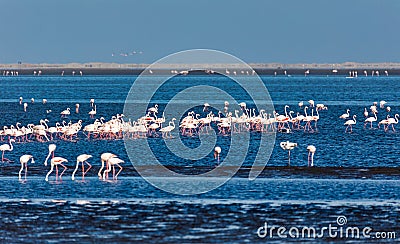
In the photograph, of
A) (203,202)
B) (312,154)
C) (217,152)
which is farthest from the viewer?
(217,152)

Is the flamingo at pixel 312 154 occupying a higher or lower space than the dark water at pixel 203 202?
higher

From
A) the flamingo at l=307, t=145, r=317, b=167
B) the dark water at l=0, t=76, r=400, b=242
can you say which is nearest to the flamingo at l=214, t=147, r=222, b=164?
the dark water at l=0, t=76, r=400, b=242

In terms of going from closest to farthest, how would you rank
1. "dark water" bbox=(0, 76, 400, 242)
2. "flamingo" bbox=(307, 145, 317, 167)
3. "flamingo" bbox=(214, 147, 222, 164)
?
"dark water" bbox=(0, 76, 400, 242) → "flamingo" bbox=(307, 145, 317, 167) → "flamingo" bbox=(214, 147, 222, 164)

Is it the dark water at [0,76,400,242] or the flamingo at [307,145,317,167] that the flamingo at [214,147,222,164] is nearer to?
the dark water at [0,76,400,242]

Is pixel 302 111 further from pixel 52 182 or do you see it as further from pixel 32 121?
pixel 52 182

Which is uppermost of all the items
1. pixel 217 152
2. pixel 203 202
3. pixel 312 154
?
pixel 217 152

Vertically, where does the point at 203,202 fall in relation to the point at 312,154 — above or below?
below

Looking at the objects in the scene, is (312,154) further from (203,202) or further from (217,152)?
(203,202)

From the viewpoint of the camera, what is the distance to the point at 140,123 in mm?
40250

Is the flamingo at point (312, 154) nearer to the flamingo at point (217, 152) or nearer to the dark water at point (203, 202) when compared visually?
the dark water at point (203, 202)

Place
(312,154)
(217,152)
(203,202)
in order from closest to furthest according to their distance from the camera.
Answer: (203,202) → (312,154) → (217,152)

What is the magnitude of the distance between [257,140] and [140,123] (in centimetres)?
517

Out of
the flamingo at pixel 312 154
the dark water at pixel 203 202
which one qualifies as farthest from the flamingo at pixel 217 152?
the flamingo at pixel 312 154

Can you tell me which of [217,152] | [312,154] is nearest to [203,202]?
[312,154]
